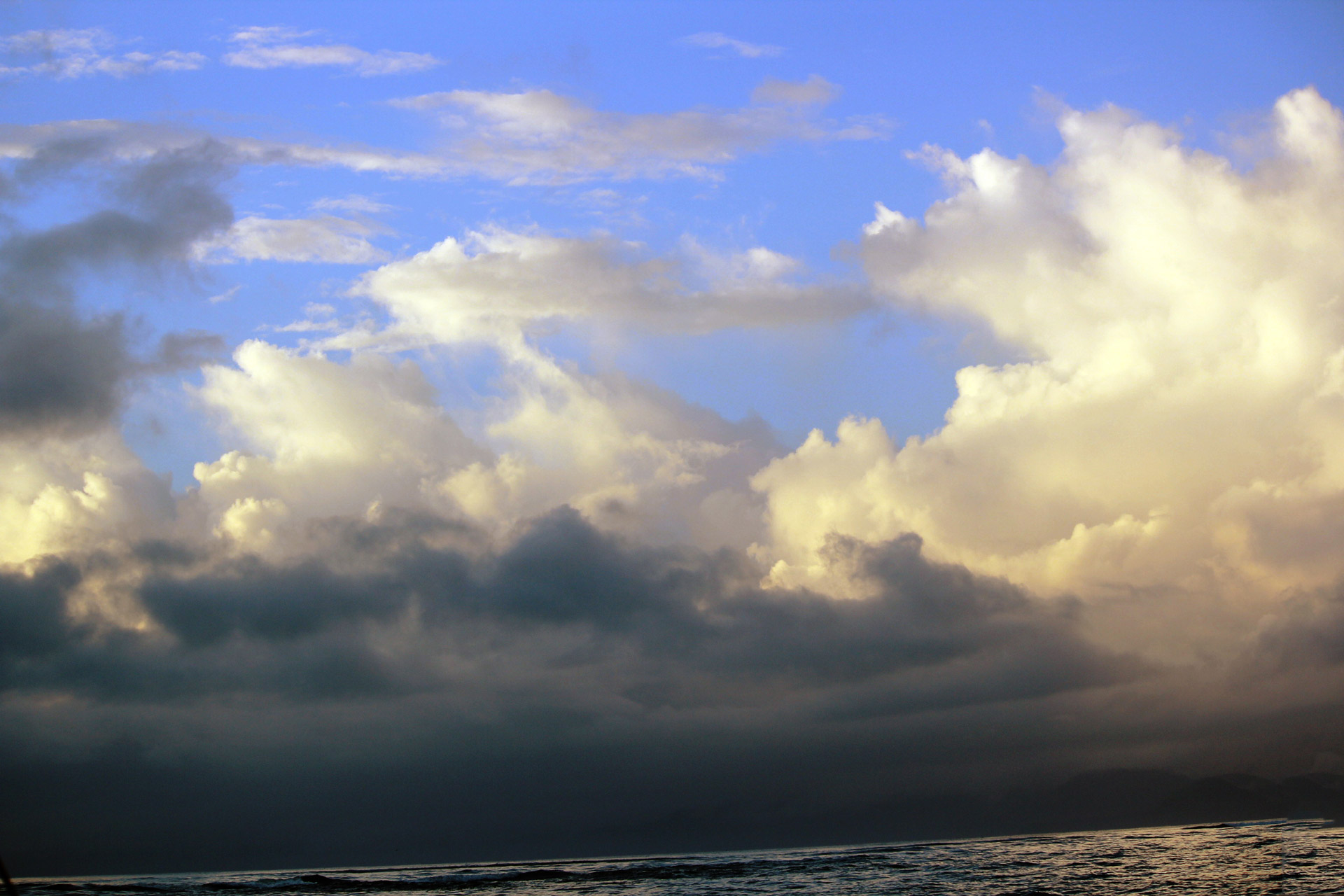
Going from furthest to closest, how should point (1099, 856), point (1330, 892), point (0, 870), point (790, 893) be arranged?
point (1099, 856), point (790, 893), point (1330, 892), point (0, 870)

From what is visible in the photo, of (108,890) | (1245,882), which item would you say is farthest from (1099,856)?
(108,890)

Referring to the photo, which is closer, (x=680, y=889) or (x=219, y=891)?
(x=680, y=889)

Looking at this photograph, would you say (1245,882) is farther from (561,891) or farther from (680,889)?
(561,891)

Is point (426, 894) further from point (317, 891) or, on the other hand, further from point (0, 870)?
point (0, 870)

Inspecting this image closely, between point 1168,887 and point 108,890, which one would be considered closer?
point 1168,887

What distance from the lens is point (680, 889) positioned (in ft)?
532

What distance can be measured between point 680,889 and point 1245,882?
8571 cm

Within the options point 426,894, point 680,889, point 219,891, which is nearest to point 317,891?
point 219,891

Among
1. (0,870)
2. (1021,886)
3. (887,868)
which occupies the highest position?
(0,870)

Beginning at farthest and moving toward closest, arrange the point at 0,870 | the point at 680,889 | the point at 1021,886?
the point at 680,889
the point at 1021,886
the point at 0,870

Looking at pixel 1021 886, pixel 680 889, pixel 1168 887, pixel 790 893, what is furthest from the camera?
pixel 680 889

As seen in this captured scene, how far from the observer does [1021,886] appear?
127m

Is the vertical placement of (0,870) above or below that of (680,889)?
above

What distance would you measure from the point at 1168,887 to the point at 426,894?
418 feet
